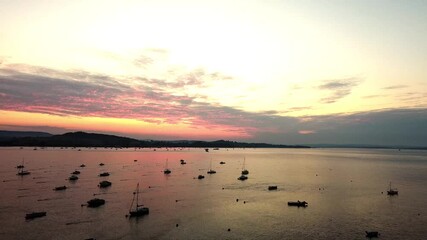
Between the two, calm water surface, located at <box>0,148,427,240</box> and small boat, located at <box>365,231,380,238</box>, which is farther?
calm water surface, located at <box>0,148,427,240</box>

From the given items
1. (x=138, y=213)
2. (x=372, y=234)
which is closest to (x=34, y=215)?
(x=138, y=213)

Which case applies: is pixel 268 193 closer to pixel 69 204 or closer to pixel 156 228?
pixel 156 228

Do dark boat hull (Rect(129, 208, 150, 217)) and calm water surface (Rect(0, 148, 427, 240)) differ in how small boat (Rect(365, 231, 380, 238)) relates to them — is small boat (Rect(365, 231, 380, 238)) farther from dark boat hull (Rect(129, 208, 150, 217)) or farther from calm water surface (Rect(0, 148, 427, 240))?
dark boat hull (Rect(129, 208, 150, 217))

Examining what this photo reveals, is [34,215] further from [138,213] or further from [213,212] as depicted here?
[213,212]

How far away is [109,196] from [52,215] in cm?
2609

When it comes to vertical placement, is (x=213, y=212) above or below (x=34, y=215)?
above

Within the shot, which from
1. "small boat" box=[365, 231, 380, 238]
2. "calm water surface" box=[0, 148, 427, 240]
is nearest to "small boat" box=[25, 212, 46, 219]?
"calm water surface" box=[0, 148, 427, 240]

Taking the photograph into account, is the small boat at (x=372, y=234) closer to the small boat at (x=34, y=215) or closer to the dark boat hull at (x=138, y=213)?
the dark boat hull at (x=138, y=213)

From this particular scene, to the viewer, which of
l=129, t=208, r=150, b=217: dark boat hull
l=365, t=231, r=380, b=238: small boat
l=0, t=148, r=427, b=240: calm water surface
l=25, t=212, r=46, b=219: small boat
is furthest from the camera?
l=129, t=208, r=150, b=217: dark boat hull

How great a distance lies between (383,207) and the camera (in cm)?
8612

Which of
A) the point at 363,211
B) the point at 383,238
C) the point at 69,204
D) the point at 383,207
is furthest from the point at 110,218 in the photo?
the point at 383,207

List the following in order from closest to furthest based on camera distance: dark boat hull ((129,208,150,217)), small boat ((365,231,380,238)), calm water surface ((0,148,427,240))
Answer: small boat ((365,231,380,238)), calm water surface ((0,148,427,240)), dark boat hull ((129,208,150,217))

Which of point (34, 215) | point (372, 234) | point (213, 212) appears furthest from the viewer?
point (213, 212)

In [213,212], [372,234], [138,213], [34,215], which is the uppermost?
[372,234]
